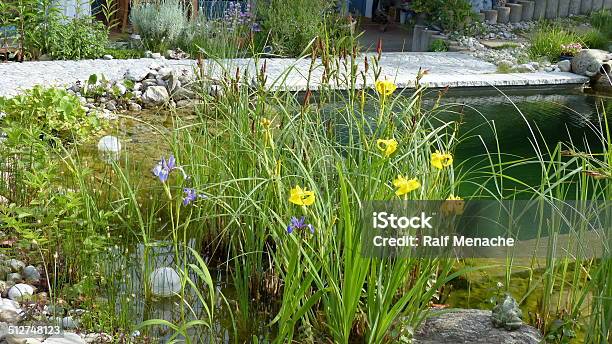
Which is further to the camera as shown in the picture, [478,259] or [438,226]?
[478,259]

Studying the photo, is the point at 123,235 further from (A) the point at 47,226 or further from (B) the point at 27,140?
(B) the point at 27,140

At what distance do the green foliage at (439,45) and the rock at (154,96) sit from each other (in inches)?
187

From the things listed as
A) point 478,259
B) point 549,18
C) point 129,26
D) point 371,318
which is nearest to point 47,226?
point 371,318

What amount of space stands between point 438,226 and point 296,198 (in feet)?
3.24

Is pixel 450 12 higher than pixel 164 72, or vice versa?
pixel 450 12

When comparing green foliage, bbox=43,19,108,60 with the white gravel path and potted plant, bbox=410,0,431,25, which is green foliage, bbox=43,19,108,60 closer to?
the white gravel path

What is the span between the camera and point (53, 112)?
591 cm

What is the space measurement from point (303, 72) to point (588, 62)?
129 inches

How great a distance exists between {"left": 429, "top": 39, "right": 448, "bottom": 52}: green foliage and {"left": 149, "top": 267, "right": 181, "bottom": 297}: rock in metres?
8.01

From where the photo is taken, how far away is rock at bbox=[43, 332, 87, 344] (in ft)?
9.98

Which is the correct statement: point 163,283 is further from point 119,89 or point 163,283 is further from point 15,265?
point 119,89

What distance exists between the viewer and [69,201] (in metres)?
3.73

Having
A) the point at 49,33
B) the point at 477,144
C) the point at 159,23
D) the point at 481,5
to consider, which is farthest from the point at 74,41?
the point at 481,5

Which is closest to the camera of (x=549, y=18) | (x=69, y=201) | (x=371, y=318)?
(x=371, y=318)
